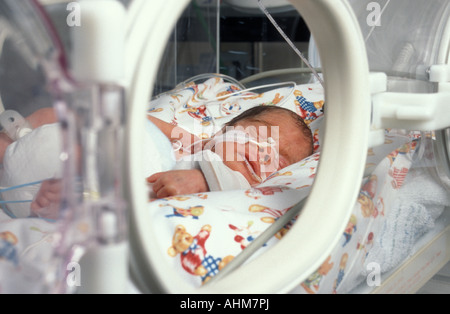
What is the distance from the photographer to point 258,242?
60 cm

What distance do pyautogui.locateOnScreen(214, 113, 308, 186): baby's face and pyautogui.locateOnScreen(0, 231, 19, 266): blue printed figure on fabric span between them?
1.67 ft

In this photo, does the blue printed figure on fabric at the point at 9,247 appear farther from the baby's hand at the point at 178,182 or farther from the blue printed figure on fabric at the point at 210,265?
the baby's hand at the point at 178,182

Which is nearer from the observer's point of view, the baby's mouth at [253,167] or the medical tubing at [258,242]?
the medical tubing at [258,242]

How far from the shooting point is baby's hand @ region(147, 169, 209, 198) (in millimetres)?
835

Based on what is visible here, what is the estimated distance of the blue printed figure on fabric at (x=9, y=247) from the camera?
0.41 metres

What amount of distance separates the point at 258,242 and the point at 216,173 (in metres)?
0.32

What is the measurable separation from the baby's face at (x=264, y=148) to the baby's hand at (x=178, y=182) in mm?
79

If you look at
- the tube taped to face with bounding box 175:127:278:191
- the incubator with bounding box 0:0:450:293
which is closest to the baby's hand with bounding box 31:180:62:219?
the incubator with bounding box 0:0:450:293

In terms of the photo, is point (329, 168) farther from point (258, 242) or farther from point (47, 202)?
point (47, 202)

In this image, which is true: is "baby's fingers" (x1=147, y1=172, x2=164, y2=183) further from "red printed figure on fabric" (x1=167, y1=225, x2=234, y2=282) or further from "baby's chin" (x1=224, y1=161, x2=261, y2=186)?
"red printed figure on fabric" (x1=167, y1=225, x2=234, y2=282)

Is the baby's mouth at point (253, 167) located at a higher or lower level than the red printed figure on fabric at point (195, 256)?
higher

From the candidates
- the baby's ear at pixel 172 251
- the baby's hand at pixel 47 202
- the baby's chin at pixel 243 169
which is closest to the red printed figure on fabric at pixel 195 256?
the baby's ear at pixel 172 251
